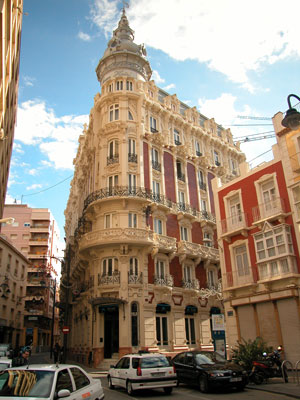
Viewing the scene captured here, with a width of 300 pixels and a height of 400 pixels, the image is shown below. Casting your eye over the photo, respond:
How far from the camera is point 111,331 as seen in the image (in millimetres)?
26781

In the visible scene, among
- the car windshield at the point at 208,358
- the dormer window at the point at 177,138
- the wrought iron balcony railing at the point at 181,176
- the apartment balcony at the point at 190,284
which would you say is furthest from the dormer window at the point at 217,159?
the car windshield at the point at 208,358

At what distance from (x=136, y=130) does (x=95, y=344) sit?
62.8 feet

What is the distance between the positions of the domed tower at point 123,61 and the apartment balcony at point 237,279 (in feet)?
74.8

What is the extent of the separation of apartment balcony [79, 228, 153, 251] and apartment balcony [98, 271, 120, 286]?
Result: 244cm

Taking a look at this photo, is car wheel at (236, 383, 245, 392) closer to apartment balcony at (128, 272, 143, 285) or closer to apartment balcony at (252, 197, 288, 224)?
apartment balcony at (252, 197, 288, 224)

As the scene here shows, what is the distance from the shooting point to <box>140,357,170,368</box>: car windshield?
42.5 ft

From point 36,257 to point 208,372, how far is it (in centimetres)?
6201

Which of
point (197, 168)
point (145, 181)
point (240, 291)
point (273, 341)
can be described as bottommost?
point (273, 341)

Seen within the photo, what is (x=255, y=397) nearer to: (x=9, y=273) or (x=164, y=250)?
(x=164, y=250)

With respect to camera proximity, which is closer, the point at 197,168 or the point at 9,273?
the point at 197,168

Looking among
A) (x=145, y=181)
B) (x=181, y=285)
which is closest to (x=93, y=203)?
(x=145, y=181)

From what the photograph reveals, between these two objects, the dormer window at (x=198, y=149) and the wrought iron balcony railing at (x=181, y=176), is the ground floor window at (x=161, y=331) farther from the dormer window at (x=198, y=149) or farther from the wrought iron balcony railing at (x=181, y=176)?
the dormer window at (x=198, y=149)

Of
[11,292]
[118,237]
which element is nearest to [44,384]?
[118,237]

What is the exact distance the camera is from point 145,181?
31234 millimetres
